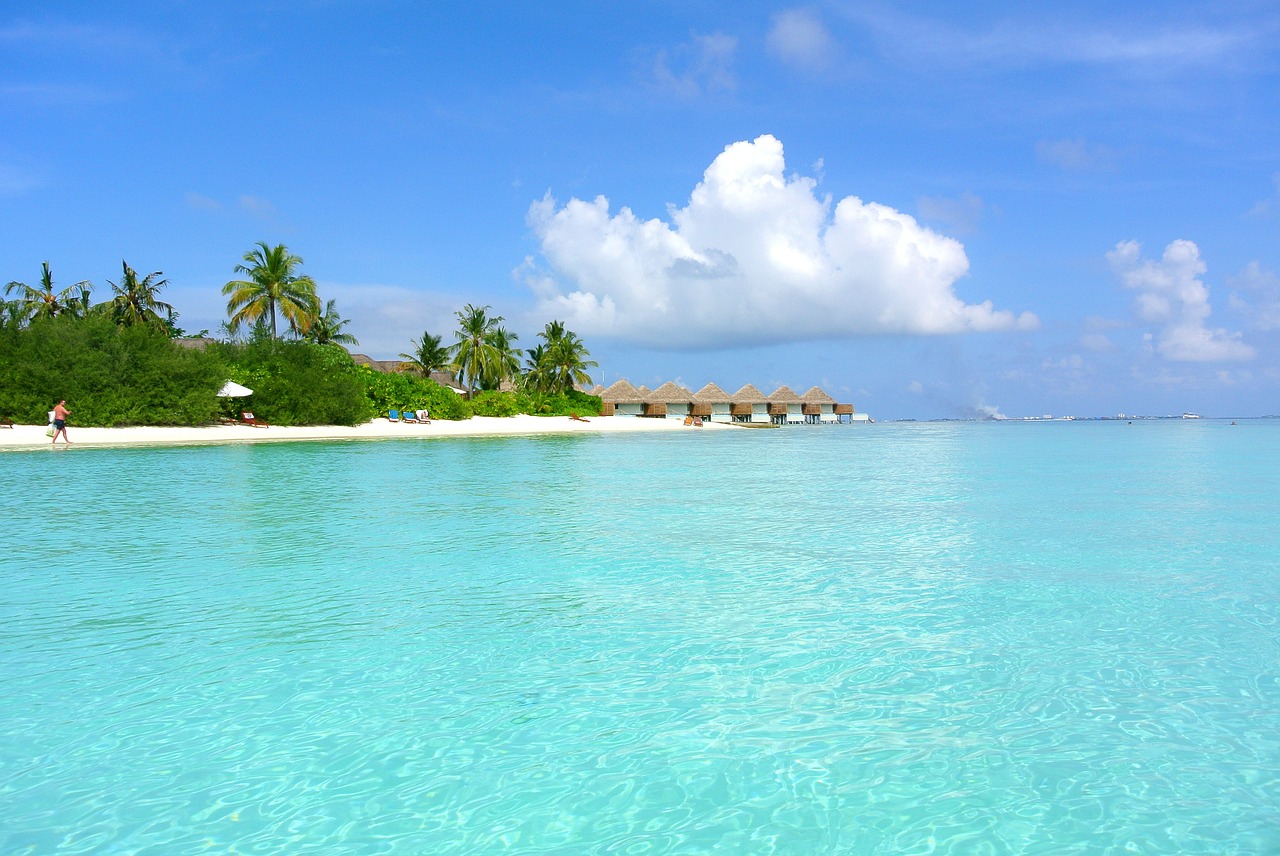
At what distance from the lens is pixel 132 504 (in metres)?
11.0

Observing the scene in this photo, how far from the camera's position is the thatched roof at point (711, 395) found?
61125mm

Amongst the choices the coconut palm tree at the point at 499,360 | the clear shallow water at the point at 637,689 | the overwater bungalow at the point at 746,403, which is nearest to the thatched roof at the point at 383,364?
the coconut palm tree at the point at 499,360

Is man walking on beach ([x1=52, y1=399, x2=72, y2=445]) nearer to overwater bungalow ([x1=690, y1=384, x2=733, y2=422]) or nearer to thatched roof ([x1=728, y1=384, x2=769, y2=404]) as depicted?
overwater bungalow ([x1=690, y1=384, x2=733, y2=422])

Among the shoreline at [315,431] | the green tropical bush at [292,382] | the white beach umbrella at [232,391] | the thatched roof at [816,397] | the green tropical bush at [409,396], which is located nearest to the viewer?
the shoreline at [315,431]

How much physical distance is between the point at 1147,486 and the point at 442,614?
545 inches

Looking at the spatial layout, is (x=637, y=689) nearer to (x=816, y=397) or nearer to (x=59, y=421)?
(x=59, y=421)

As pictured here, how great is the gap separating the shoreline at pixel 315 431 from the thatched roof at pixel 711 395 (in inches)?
483

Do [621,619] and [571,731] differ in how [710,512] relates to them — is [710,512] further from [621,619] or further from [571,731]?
[571,731]

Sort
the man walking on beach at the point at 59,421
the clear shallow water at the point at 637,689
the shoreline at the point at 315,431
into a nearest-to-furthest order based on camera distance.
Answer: the clear shallow water at the point at 637,689, the man walking on beach at the point at 59,421, the shoreline at the point at 315,431

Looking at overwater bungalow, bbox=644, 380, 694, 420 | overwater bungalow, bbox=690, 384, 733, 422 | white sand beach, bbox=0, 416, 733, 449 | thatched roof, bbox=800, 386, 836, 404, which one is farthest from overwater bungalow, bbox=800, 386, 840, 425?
white sand beach, bbox=0, 416, 733, 449

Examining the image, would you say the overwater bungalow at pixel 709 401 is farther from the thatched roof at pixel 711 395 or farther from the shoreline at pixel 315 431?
the shoreline at pixel 315 431

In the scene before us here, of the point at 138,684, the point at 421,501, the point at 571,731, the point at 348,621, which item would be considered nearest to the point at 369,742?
the point at 571,731

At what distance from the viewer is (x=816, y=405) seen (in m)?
70.2

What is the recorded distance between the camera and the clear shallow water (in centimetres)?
282
